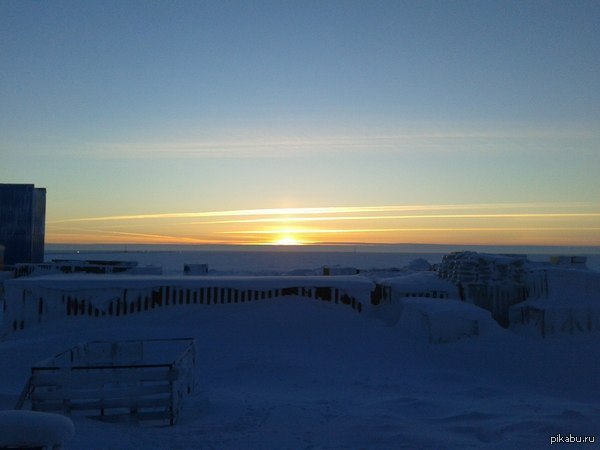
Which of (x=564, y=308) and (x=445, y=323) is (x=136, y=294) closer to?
(x=445, y=323)

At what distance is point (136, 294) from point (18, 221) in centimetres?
2703

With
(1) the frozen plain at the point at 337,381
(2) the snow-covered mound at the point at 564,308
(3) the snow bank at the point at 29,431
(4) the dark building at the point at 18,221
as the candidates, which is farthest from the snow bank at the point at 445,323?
(4) the dark building at the point at 18,221

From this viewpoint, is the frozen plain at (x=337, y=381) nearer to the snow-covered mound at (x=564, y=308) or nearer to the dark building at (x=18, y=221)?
the snow-covered mound at (x=564, y=308)

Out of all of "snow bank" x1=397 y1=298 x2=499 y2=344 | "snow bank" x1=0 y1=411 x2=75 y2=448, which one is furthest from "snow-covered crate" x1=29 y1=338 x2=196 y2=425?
"snow bank" x1=397 y1=298 x2=499 y2=344

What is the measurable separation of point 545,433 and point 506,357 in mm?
6387

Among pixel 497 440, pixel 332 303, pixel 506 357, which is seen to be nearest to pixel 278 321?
pixel 332 303

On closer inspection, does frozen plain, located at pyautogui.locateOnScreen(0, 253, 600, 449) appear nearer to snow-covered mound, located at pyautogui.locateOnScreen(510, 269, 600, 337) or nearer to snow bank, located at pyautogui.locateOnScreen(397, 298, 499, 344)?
snow bank, located at pyautogui.locateOnScreen(397, 298, 499, 344)

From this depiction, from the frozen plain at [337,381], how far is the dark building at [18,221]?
26.1 metres

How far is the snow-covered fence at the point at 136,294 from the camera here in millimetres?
16875

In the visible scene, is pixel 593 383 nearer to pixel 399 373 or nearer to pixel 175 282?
pixel 399 373

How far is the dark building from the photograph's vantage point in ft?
130

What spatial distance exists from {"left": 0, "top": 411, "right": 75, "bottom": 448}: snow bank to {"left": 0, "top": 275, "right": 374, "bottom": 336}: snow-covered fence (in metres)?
12.0

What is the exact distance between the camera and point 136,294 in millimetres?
17234

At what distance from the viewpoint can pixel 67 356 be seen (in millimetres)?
11742
